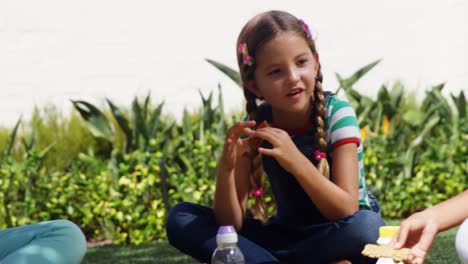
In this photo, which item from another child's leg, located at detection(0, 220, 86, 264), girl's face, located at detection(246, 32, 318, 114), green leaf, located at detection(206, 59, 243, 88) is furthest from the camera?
green leaf, located at detection(206, 59, 243, 88)

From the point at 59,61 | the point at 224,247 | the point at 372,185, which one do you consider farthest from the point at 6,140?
the point at 224,247

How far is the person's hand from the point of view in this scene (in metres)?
1.79

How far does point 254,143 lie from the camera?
3273 mm

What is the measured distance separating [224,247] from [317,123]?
2.40 ft

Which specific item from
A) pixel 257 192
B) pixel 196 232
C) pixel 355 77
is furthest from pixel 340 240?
pixel 355 77

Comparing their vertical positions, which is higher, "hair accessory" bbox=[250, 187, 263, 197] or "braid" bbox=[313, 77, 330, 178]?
"braid" bbox=[313, 77, 330, 178]

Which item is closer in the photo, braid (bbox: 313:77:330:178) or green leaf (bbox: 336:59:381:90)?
braid (bbox: 313:77:330:178)

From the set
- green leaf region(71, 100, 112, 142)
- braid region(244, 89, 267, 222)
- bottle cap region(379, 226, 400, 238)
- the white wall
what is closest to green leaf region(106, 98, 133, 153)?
green leaf region(71, 100, 112, 142)

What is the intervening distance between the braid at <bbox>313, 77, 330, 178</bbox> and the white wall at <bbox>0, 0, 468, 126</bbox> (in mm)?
3159

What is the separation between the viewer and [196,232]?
3.31 meters

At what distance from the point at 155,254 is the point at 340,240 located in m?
2.22

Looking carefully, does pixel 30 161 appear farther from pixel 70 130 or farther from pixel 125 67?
pixel 125 67

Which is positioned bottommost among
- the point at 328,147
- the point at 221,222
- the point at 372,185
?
the point at 372,185

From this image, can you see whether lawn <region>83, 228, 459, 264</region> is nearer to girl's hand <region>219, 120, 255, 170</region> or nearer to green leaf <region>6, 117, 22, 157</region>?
green leaf <region>6, 117, 22, 157</region>
